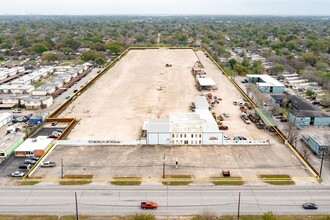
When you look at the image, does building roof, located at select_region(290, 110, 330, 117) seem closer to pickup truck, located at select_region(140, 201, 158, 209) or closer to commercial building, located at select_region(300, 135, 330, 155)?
commercial building, located at select_region(300, 135, 330, 155)

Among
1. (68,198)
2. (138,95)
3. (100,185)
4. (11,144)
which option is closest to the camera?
(68,198)

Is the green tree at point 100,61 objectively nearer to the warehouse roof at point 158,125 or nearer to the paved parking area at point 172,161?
the warehouse roof at point 158,125

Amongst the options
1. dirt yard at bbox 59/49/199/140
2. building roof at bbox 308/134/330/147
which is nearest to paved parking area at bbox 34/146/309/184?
building roof at bbox 308/134/330/147

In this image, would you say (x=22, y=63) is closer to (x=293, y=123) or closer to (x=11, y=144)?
(x=11, y=144)

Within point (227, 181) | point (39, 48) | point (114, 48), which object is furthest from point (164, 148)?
point (39, 48)

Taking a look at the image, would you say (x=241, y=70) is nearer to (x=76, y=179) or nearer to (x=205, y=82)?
(x=205, y=82)

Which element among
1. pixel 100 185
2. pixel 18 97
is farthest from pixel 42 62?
pixel 100 185
